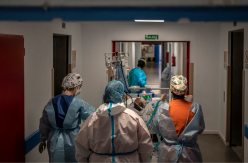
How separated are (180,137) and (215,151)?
240 cm

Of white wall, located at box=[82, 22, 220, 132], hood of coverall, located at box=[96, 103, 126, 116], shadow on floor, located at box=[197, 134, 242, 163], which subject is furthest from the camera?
white wall, located at box=[82, 22, 220, 132]

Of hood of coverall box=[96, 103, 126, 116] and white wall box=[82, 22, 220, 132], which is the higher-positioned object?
white wall box=[82, 22, 220, 132]

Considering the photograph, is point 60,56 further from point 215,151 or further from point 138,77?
point 215,151

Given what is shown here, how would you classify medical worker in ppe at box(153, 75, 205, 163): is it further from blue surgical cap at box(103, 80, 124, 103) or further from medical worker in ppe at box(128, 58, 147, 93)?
medical worker in ppe at box(128, 58, 147, 93)

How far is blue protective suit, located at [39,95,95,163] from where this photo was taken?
250cm

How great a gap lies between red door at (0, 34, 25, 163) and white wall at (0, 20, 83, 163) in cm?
16

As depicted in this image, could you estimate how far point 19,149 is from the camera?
2494 millimetres

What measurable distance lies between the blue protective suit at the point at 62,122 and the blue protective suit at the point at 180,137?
80 cm

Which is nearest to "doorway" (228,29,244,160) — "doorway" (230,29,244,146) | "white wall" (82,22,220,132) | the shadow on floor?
"doorway" (230,29,244,146)

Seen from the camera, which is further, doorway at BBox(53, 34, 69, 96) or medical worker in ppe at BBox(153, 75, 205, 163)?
doorway at BBox(53, 34, 69, 96)

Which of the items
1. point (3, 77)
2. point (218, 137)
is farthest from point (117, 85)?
point (218, 137)

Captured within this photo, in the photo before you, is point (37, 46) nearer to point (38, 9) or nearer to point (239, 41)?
point (38, 9)

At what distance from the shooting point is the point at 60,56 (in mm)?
4441

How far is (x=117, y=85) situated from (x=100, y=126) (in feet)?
1.14
